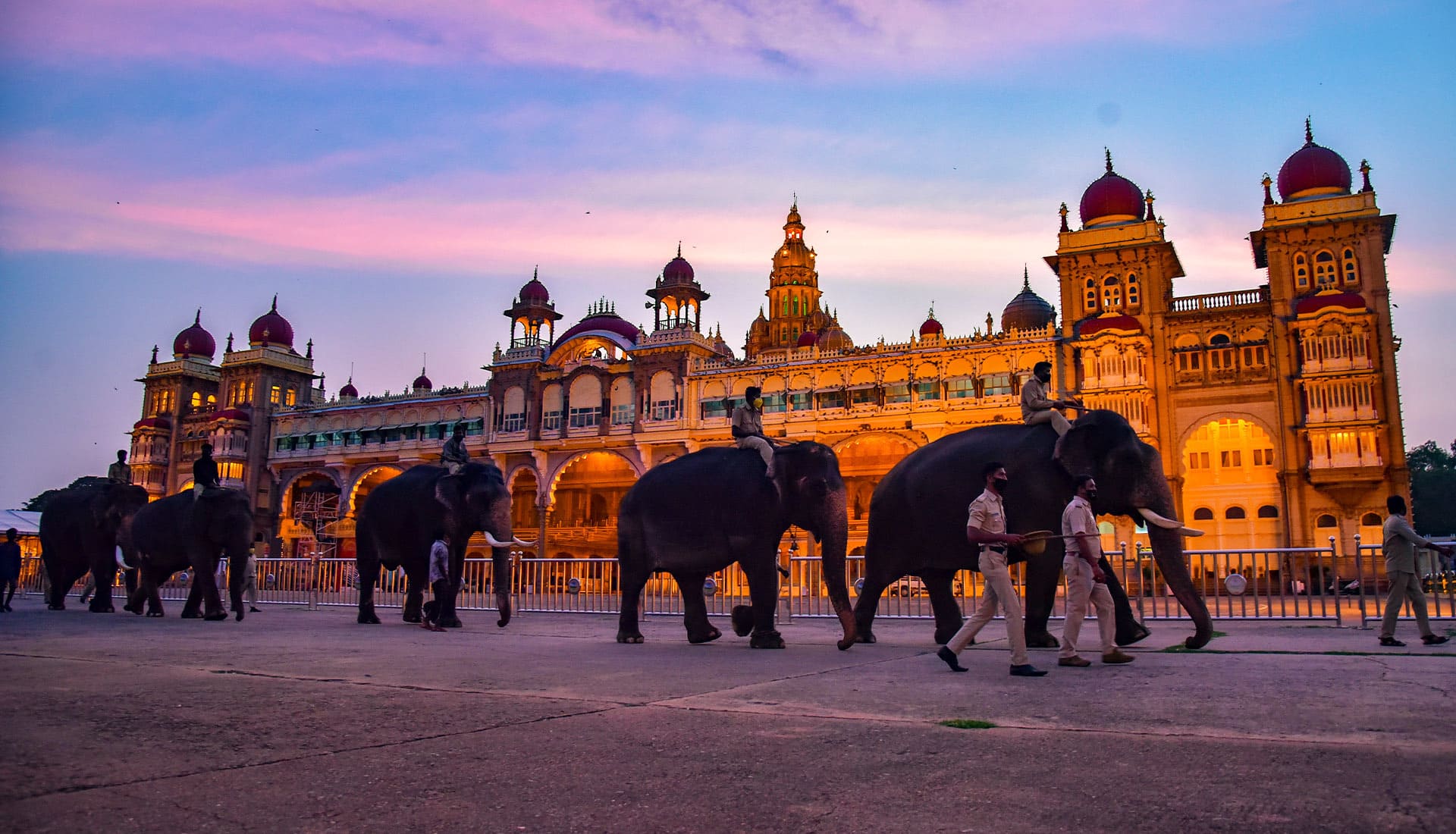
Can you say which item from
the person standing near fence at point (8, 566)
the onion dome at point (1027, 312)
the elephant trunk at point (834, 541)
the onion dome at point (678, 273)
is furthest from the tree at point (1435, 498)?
the person standing near fence at point (8, 566)

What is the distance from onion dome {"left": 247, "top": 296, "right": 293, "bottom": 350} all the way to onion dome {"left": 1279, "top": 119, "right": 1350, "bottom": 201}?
45.3 m

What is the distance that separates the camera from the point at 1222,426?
32.2 metres

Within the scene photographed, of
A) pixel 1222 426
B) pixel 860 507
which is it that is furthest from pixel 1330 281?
pixel 860 507

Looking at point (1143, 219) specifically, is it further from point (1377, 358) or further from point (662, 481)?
point (662, 481)

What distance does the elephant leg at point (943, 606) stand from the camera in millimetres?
8617

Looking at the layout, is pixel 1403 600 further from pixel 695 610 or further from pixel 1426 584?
pixel 1426 584

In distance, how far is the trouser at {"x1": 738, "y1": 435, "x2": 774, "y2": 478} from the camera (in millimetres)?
8422

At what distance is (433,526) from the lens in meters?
11.2

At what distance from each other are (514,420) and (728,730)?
38673 millimetres

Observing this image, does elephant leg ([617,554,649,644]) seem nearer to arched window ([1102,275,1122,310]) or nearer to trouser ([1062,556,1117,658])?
trouser ([1062,556,1117,658])

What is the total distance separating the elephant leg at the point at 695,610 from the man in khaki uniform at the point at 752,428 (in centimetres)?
133

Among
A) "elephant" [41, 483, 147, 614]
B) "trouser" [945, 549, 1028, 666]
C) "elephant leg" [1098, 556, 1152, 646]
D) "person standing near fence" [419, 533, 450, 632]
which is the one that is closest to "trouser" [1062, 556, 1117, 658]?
"trouser" [945, 549, 1028, 666]

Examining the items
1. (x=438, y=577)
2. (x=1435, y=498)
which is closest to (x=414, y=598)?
(x=438, y=577)

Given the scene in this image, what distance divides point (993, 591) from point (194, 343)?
56595 mm
